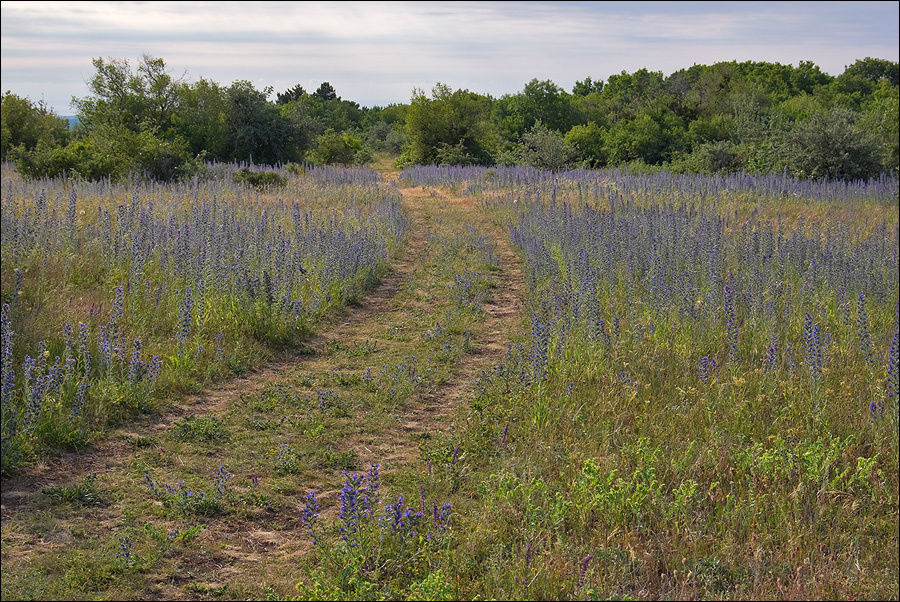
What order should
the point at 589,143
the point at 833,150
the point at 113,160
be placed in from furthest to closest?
1. the point at 589,143
2. the point at 833,150
3. the point at 113,160

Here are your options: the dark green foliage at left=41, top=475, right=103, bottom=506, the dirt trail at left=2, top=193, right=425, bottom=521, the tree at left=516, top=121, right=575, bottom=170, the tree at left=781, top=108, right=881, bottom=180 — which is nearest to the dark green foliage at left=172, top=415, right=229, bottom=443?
the dirt trail at left=2, top=193, right=425, bottom=521

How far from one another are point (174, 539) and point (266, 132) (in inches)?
1015

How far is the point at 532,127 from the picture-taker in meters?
31.4

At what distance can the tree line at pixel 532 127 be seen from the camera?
60.0 ft

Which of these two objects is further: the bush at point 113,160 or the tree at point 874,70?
the tree at point 874,70

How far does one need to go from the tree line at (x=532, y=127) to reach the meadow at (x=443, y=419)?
28.4ft

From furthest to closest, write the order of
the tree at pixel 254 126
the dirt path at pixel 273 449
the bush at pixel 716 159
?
1. the tree at pixel 254 126
2. the bush at pixel 716 159
3. the dirt path at pixel 273 449

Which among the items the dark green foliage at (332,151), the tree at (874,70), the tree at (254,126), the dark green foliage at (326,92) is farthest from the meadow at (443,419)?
the dark green foliage at (326,92)

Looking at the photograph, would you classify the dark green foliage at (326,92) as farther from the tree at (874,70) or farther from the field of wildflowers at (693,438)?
the field of wildflowers at (693,438)

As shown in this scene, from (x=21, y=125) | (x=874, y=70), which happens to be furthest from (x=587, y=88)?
(x=21, y=125)

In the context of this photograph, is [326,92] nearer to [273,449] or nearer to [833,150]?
[833,150]

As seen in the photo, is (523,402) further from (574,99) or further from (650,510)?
(574,99)

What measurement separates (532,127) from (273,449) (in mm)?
28201

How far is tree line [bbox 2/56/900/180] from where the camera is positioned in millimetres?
18281
